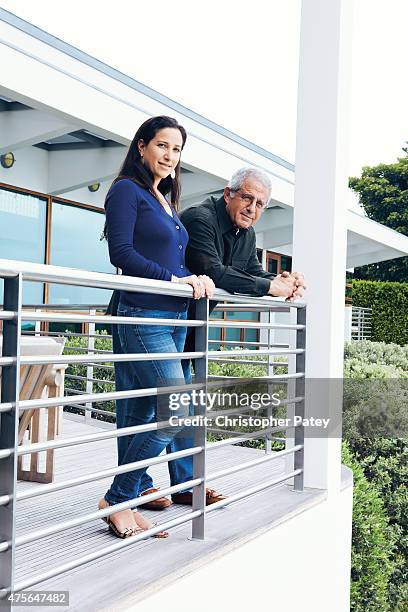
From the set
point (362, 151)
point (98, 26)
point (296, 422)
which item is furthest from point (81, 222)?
point (362, 151)

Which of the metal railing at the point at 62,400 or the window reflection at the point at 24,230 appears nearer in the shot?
the metal railing at the point at 62,400

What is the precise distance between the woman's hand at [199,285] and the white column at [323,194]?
137 cm

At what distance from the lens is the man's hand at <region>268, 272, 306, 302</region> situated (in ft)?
13.2

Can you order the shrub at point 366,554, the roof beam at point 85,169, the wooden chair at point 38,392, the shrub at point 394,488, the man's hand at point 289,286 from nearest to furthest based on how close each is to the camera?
the wooden chair at point 38,392
the man's hand at point 289,286
the shrub at point 366,554
the shrub at point 394,488
the roof beam at point 85,169

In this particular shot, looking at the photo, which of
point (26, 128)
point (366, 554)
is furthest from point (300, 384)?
point (26, 128)

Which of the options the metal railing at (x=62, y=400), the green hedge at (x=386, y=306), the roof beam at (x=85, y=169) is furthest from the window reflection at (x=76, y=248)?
the green hedge at (x=386, y=306)

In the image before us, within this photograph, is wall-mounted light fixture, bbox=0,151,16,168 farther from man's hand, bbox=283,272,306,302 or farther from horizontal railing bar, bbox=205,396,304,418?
horizontal railing bar, bbox=205,396,304,418

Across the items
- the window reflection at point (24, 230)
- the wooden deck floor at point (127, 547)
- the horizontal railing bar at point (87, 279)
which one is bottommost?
the wooden deck floor at point (127, 547)

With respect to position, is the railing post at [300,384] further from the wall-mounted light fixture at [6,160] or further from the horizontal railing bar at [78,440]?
the wall-mounted light fixture at [6,160]

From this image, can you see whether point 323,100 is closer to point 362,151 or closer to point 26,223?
point 26,223

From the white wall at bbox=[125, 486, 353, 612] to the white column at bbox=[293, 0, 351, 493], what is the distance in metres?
0.30

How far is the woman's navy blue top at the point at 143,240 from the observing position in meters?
3.09

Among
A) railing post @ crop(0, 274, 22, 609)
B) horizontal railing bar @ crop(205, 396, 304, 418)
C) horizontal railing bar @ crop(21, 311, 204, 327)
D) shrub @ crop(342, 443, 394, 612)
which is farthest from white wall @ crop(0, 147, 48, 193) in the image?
railing post @ crop(0, 274, 22, 609)

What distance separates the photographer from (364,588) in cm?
645
